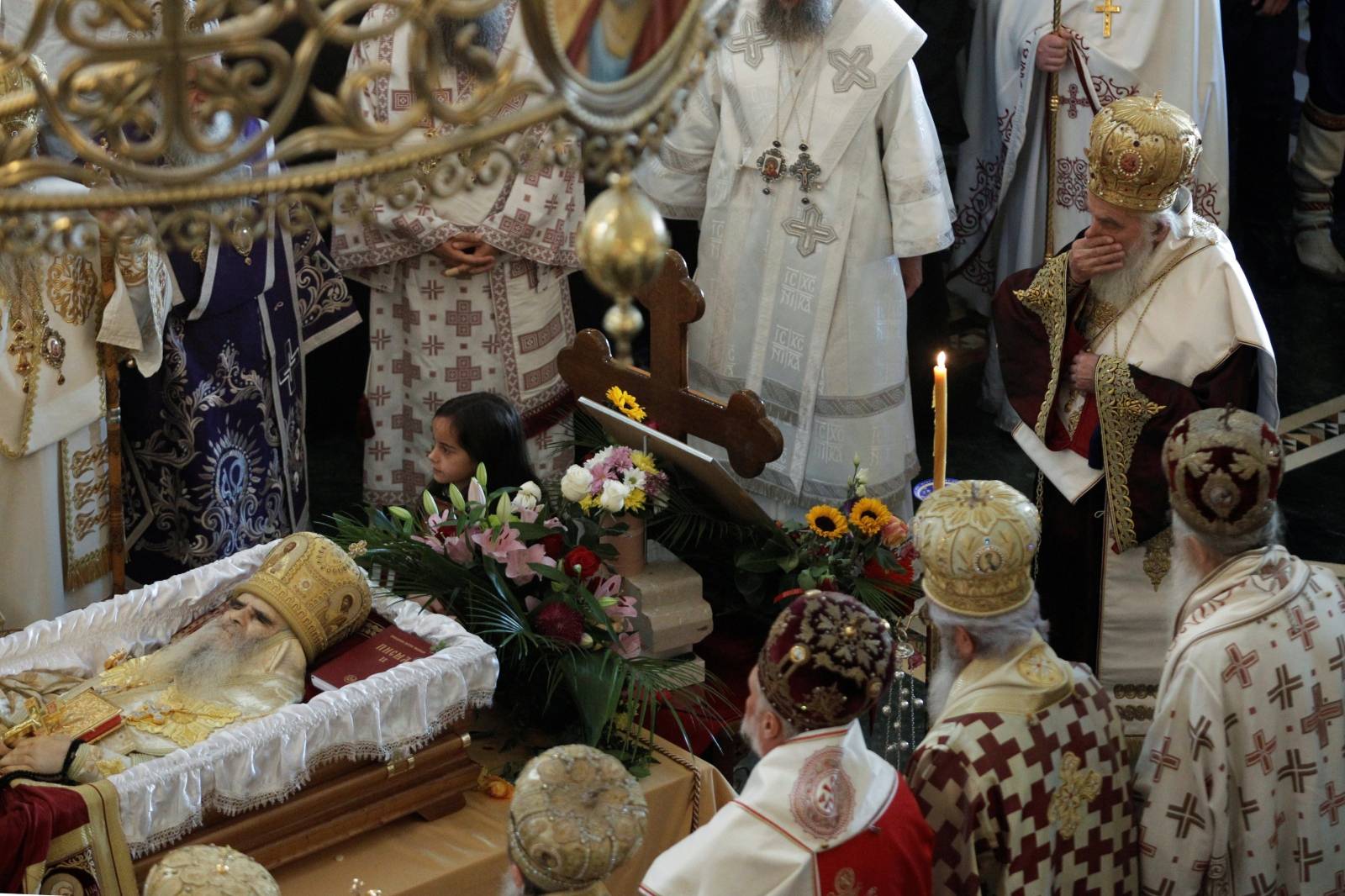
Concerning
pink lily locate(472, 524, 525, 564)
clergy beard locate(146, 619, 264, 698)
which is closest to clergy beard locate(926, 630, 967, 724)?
pink lily locate(472, 524, 525, 564)

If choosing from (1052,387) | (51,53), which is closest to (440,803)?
(1052,387)

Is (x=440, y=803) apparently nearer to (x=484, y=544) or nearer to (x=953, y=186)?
(x=484, y=544)

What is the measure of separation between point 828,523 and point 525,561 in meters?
0.77

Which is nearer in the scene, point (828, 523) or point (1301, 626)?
point (1301, 626)

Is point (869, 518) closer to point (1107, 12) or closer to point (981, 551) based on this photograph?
point (981, 551)

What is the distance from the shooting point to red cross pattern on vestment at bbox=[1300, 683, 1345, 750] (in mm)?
2805

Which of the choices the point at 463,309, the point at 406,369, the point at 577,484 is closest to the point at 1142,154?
the point at 577,484

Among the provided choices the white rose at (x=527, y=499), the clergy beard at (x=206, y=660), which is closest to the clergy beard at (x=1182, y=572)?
the white rose at (x=527, y=499)

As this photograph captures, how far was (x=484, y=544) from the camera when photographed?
3727 mm

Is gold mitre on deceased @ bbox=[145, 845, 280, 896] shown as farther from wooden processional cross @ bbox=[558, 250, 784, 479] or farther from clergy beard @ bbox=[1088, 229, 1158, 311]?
clergy beard @ bbox=[1088, 229, 1158, 311]

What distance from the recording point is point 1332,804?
2.87 metres

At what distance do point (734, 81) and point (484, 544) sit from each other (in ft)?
8.10

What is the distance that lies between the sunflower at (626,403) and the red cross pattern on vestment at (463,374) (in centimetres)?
154

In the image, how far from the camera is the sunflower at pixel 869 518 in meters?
3.96
